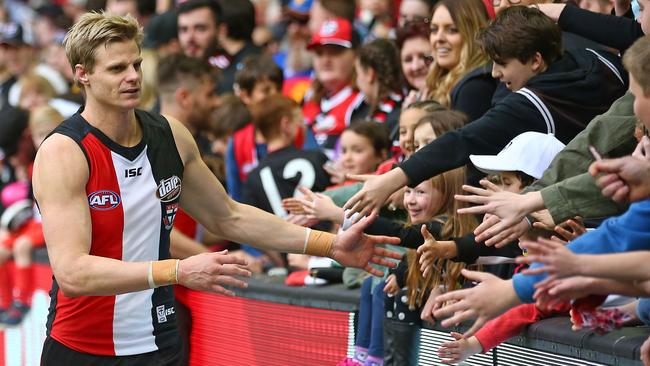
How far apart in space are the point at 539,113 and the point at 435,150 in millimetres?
569

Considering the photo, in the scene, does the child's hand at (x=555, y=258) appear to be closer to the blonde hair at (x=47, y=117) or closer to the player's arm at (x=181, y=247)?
the player's arm at (x=181, y=247)

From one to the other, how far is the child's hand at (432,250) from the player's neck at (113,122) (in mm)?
1434

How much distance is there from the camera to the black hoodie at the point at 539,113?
5.50 meters

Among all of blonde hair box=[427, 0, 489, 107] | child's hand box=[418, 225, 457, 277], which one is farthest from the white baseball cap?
blonde hair box=[427, 0, 489, 107]

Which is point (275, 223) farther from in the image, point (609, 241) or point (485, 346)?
point (609, 241)

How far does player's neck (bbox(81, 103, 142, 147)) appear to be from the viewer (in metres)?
5.40

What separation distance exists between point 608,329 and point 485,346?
2.09ft

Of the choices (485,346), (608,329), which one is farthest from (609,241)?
(485,346)

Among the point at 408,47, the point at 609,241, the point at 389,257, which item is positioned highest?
the point at 408,47

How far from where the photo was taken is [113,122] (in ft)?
17.8

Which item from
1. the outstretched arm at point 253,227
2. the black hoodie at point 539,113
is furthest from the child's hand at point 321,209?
the black hoodie at point 539,113

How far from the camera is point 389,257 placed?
19.0ft

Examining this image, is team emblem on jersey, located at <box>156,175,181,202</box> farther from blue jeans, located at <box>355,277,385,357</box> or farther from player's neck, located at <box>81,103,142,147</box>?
blue jeans, located at <box>355,277,385,357</box>

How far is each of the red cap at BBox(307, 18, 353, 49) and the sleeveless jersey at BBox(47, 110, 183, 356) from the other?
4018 mm
